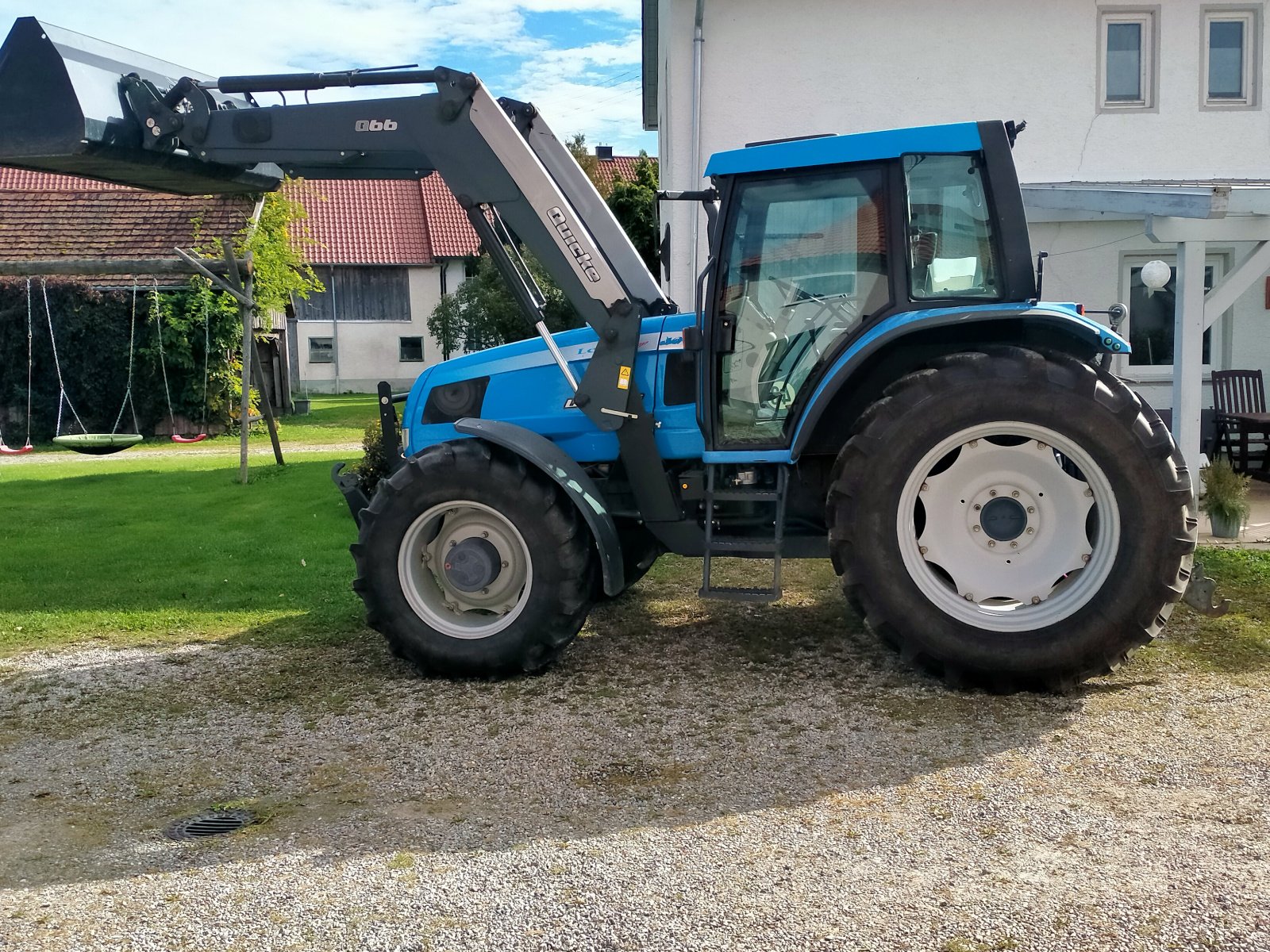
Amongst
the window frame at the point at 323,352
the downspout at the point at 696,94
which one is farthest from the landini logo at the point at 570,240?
the window frame at the point at 323,352

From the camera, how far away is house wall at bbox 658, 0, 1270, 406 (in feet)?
39.4

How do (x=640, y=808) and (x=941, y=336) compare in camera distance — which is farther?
(x=941, y=336)

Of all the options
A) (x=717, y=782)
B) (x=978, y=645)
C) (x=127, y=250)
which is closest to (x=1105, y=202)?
(x=978, y=645)

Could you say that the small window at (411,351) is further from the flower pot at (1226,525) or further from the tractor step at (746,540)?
the tractor step at (746,540)

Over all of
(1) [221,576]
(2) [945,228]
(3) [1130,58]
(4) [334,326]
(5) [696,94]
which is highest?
(3) [1130,58]

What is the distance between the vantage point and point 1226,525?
27.5 ft

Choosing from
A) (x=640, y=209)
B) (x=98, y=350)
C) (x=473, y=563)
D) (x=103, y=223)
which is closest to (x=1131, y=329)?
(x=473, y=563)

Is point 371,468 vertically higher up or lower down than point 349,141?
lower down

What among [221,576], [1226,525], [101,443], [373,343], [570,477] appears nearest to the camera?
Answer: [570,477]

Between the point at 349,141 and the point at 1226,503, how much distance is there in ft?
20.8

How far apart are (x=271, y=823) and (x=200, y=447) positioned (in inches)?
636

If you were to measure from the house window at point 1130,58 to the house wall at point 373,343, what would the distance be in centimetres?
2828

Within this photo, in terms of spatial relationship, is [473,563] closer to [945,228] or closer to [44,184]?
[945,228]

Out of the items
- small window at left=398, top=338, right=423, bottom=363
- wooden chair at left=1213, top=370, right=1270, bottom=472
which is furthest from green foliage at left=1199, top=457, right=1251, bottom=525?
small window at left=398, top=338, right=423, bottom=363
